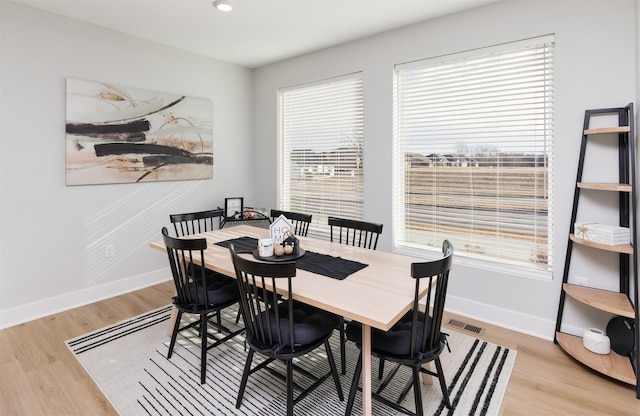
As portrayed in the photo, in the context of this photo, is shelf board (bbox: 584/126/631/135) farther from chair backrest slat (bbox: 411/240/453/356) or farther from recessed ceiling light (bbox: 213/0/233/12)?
recessed ceiling light (bbox: 213/0/233/12)

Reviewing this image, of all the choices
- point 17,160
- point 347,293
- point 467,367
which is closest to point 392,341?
point 347,293

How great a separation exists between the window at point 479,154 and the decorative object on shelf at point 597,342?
53cm

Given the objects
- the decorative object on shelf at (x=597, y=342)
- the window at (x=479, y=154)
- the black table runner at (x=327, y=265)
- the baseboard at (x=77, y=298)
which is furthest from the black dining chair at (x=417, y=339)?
the baseboard at (x=77, y=298)

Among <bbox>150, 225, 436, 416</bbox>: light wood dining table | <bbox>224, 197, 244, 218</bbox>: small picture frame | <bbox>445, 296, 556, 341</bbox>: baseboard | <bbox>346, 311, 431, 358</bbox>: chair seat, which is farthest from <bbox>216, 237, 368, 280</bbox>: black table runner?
<bbox>224, 197, 244, 218</bbox>: small picture frame

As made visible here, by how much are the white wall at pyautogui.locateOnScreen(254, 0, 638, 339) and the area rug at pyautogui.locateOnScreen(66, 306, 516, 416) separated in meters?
0.50

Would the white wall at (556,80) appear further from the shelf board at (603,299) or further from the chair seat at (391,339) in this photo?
the chair seat at (391,339)

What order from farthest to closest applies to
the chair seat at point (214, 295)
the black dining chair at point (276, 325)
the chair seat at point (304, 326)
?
1. the chair seat at point (214, 295)
2. the chair seat at point (304, 326)
3. the black dining chair at point (276, 325)

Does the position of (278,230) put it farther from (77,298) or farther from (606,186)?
(77,298)

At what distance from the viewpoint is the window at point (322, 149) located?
3.76 m

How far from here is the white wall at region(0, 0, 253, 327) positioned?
2803 mm

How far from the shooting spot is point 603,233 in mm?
2203

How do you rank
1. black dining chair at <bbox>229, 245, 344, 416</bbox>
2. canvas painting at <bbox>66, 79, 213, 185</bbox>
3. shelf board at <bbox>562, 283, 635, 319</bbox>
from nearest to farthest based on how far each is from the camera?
black dining chair at <bbox>229, 245, 344, 416</bbox> < shelf board at <bbox>562, 283, 635, 319</bbox> < canvas painting at <bbox>66, 79, 213, 185</bbox>

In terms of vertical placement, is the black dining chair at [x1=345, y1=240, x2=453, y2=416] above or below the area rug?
above

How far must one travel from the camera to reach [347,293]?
168 centimetres
